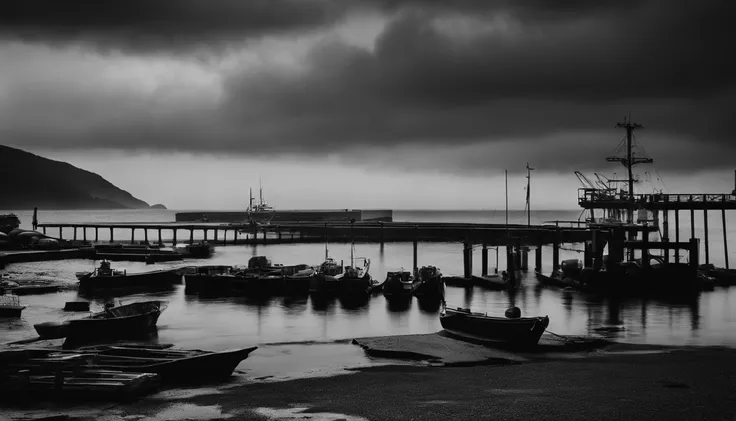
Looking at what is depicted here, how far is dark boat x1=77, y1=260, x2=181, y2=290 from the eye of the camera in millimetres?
69306

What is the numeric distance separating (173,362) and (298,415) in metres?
7.66

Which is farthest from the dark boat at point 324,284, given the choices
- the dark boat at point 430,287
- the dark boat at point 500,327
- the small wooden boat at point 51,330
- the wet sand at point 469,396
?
the wet sand at point 469,396

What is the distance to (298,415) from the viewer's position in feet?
84.4

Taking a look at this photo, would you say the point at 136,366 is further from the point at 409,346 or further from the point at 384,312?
the point at 384,312

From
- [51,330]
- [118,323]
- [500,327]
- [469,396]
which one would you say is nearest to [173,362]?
[469,396]

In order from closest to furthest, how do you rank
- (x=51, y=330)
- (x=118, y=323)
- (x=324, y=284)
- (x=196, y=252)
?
(x=51, y=330) < (x=118, y=323) < (x=324, y=284) < (x=196, y=252)

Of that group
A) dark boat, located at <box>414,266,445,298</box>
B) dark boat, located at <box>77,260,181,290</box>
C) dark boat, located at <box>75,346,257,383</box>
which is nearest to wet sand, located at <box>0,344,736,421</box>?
dark boat, located at <box>75,346,257,383</box>

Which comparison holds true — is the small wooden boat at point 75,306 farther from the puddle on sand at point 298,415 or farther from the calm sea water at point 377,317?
the puddle on sand at point 298,415

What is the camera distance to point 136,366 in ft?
99.2

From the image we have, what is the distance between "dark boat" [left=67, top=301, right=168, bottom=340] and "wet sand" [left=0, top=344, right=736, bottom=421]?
13143mm

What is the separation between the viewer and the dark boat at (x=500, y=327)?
39031mm

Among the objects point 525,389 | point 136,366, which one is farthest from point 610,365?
point 136,366

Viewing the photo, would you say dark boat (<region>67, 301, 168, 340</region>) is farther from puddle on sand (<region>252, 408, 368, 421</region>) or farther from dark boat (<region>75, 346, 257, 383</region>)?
puddle on sand (<region>252, 408, 368, 421</region>)

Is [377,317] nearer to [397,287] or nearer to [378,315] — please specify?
[378,315]
